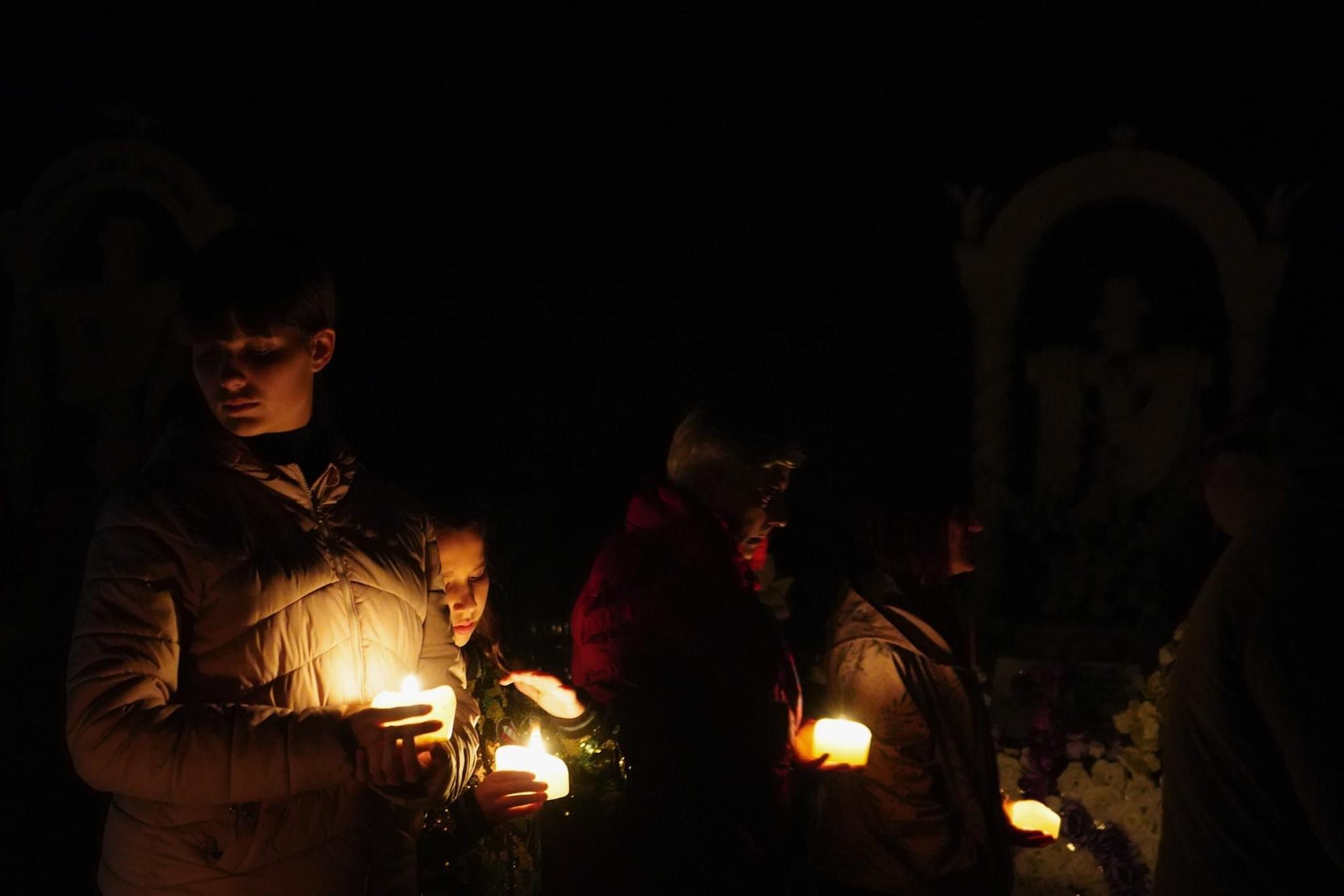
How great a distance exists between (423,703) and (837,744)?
1389 millimetres

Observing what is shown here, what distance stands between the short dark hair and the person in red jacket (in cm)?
112

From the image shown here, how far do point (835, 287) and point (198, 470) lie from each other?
149 inches

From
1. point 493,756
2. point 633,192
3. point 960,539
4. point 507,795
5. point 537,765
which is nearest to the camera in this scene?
point 507,795

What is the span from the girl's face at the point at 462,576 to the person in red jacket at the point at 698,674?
272 millimetres

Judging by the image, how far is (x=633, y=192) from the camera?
5.40 metres

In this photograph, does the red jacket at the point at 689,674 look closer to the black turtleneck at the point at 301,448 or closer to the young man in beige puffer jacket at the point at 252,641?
the young man in beige puffer jacket at the point at 252,641

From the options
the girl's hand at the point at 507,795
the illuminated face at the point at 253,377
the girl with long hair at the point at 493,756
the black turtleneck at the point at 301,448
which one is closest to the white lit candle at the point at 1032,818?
the girl with long hair at the point at 493,756

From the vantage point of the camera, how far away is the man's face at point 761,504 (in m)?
3.03

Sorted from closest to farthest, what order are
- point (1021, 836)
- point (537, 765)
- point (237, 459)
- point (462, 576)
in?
point (237, 459) < point (537, 765) < point (462, 576) < point (1021, 836)

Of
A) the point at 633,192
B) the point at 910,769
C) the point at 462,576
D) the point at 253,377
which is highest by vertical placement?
the point at 633,192

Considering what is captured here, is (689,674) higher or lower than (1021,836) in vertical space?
higher

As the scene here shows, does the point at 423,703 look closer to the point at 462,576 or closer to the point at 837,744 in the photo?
the point at 462,576

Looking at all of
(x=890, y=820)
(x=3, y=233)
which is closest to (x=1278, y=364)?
(x=890, y=820)

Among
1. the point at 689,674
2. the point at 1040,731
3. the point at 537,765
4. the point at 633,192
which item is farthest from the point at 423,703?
the point at 633,192
